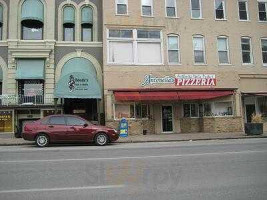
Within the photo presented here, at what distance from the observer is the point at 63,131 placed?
55.3 feet

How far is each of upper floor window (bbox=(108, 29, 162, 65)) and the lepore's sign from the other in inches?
50.3

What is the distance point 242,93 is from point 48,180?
21.4 meters

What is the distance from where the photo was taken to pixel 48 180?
7.59 metres

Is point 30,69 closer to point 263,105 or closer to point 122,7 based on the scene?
point 122,7

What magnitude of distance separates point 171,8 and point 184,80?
5.70m

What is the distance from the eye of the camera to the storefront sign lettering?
24.5 metres

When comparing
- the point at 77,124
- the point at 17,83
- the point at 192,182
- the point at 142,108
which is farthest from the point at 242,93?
the point at 192,182

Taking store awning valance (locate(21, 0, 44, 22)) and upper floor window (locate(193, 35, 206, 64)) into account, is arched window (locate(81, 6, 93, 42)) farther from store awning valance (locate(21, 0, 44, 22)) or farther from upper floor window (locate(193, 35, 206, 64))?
upper floor window (locate(193, 35, 206, 64))

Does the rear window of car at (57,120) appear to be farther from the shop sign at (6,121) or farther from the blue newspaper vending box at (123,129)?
the shop sign at (6,121)

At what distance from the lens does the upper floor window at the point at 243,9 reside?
1087 inches

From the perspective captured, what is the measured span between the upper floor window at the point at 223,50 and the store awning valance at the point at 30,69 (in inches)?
524

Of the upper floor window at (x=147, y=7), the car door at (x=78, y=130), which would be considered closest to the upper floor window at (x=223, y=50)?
the upper floor window at (x=147, y=7)

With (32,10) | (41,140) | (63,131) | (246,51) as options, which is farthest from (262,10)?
(41,140)

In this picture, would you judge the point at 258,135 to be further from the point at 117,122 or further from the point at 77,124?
the point at 77,124
